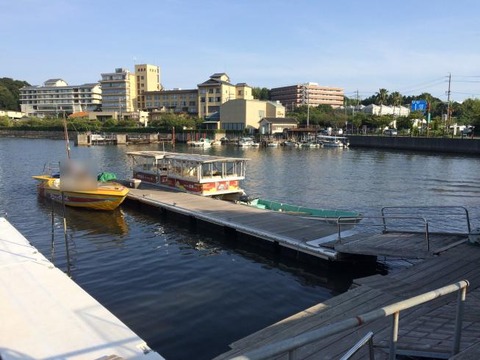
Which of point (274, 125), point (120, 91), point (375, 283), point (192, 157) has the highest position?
point (120, 91)

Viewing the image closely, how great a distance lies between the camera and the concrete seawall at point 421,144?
264ft

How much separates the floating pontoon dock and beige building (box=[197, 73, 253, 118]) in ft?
441

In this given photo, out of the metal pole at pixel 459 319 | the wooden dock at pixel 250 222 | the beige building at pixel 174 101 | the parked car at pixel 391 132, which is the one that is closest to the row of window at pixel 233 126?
the beige building at pixel 174 101

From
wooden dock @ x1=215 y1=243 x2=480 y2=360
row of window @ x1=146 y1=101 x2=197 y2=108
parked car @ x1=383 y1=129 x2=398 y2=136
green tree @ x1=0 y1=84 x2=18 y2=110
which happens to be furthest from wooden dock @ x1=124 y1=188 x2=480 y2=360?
green tree @ x1=0 y1=84 x2=18 y2=110

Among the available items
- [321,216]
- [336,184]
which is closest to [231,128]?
[336,184]

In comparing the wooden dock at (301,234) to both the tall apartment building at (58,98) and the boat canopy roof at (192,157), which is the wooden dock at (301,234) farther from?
the tall apartment building at (58,98)

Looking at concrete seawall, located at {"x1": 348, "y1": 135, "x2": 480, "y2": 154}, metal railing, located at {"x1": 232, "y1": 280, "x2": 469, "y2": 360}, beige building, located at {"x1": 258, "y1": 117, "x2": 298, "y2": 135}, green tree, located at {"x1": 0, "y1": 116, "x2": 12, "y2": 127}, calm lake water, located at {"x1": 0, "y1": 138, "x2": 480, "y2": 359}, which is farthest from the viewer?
green tree, located at {"x1": 0, "y1": 116, "x2": 12, "y2": 127}

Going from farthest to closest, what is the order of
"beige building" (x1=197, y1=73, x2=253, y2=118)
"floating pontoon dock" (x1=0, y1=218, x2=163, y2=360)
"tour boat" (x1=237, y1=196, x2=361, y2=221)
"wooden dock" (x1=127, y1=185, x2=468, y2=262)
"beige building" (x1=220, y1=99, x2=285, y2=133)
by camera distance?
"beige building" (x1=197, y1=73, x2=253, y2=118), "beige building" (x1=220, y1=99, x2=285, y2=133), "tour boat" (x1=237, y1=196, x2=361, y2=221), "wooden dock" (x1=127, y1=185, x2=468, y2=262), "floating pontoon dock" (x1=0, y1=218, x2=163, y2=360)

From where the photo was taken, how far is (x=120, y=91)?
553ft

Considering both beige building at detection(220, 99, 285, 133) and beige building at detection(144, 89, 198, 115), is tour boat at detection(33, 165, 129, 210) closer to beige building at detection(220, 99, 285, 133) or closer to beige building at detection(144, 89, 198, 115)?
beige building at detection(220, 99, 285, 133)

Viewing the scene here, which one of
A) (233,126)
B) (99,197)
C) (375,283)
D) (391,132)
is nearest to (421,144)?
(391,132)

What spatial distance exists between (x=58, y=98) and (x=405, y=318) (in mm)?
202897

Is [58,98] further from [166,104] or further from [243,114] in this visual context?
[243,114]

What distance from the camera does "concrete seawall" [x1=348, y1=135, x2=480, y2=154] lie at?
80.5 m
